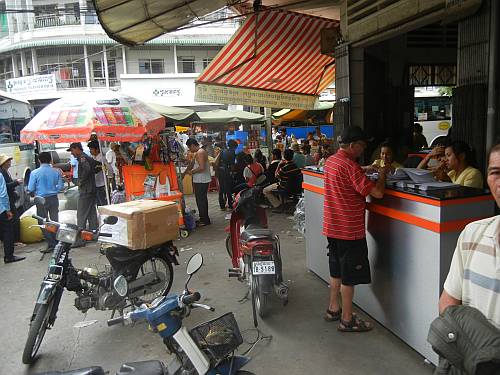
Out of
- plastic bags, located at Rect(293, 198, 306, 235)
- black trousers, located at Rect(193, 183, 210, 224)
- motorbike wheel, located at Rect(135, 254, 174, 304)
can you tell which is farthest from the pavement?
black trousers, located at Rect(193, 183, 210, 224)

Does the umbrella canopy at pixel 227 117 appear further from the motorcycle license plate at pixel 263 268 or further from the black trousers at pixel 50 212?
the motorcycle license plate at pixel 263 268

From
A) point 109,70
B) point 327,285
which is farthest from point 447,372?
point 109,70

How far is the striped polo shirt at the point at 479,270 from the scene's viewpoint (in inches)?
60.4

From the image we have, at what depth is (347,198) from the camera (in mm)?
3654

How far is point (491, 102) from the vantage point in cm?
427

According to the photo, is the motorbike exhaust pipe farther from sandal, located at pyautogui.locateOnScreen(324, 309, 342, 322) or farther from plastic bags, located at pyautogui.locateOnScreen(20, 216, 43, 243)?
plastic bags, located at pyautogui.locateOnScreen(20, 216, 43, 243)

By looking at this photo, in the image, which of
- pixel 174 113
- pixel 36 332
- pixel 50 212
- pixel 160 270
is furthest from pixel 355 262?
pixel 174 113

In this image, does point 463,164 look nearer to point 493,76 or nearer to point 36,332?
point 493,76

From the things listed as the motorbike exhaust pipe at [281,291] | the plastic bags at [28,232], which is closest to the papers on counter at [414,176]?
the motorbike exhaust pipe at [281,291]

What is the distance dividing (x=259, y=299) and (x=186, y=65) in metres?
28.4

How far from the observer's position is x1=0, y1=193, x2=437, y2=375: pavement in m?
3.42

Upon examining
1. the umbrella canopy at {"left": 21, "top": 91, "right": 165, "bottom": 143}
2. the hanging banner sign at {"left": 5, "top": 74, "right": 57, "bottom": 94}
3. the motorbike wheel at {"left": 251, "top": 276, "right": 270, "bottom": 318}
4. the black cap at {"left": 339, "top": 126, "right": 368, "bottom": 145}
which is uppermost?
the hanging banner sign at {"left": 5, "top": 74, "right": 57, "bottom": 94}

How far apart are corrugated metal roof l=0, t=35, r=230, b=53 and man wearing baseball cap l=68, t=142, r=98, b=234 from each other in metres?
21.6

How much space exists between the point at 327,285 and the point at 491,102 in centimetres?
266
